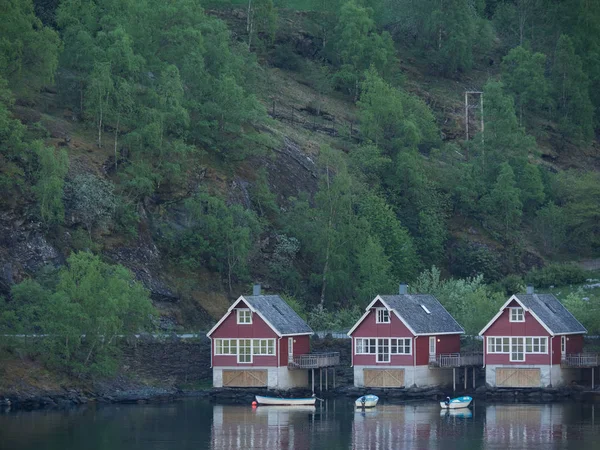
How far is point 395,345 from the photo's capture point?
9531cm

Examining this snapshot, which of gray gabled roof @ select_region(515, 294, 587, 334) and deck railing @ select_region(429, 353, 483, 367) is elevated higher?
gray gabled roof @ select_region(515, 294, 587, 334)

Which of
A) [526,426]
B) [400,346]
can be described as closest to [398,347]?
[400,346]

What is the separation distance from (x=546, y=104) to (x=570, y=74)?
406cm

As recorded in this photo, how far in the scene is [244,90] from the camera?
125 metres

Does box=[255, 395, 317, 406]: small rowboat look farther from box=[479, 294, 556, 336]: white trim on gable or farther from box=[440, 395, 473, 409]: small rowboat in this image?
box=[479, 294, 556, 336]: white trim on gable

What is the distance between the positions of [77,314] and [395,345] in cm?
2161

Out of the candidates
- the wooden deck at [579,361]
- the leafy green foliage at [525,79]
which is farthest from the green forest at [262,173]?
the wooden deck at [579,361]

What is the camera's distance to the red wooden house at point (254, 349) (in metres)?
95.0

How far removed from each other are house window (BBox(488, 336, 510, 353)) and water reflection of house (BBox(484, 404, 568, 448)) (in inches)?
232

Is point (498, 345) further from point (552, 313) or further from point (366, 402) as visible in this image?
point (366, 402)

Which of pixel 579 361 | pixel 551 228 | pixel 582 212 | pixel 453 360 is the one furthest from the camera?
pixel 582 212

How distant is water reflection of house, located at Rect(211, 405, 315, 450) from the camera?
71.8 meters

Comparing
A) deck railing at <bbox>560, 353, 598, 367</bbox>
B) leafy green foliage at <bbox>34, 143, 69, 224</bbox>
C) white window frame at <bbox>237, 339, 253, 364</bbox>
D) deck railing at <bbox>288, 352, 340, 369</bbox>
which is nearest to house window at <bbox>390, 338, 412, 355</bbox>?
deck railing at <bbox>288, 352, 340, 369</bbox>

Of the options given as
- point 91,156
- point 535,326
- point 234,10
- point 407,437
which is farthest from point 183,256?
point 234,10
